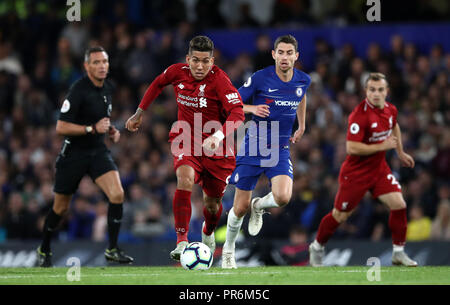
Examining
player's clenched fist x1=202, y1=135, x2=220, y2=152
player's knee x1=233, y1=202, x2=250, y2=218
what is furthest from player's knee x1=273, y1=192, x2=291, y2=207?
player's clenched fist x1=202, y1=135, x2=220, y2=152

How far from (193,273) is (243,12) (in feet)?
36.0

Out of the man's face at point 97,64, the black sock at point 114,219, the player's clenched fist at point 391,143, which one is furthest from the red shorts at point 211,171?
the player's clenched fist at point 391,143

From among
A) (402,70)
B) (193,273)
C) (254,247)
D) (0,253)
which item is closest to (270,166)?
(193,273)

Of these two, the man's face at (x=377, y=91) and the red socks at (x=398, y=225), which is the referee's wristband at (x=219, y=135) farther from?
the red socks at (x=398, y=225)

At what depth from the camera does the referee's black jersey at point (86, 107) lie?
1068 cm

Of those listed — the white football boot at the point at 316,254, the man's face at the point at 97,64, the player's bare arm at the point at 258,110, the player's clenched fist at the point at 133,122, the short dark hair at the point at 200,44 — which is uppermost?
the short dark hair at the point at 200,44

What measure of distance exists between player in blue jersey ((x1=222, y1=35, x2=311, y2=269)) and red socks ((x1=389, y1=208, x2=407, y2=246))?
135 cm

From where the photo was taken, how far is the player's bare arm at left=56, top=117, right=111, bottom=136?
416 inches

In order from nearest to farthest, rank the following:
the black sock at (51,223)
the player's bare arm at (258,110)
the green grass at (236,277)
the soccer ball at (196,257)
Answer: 1. the green grass at (236,277)
2. the soccer ball at (196,257)
3. the player's bare arm at (258,110)
4. the black sock at (51,223)

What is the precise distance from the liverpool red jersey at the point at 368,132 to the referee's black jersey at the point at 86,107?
290cm

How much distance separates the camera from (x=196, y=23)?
62.4 ft

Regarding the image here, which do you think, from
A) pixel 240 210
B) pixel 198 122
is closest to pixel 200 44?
pixel 198 122

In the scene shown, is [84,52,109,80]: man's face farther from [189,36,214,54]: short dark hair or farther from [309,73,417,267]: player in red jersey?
[309,73,417,267]: player in red jersey

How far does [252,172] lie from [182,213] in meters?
1.18
